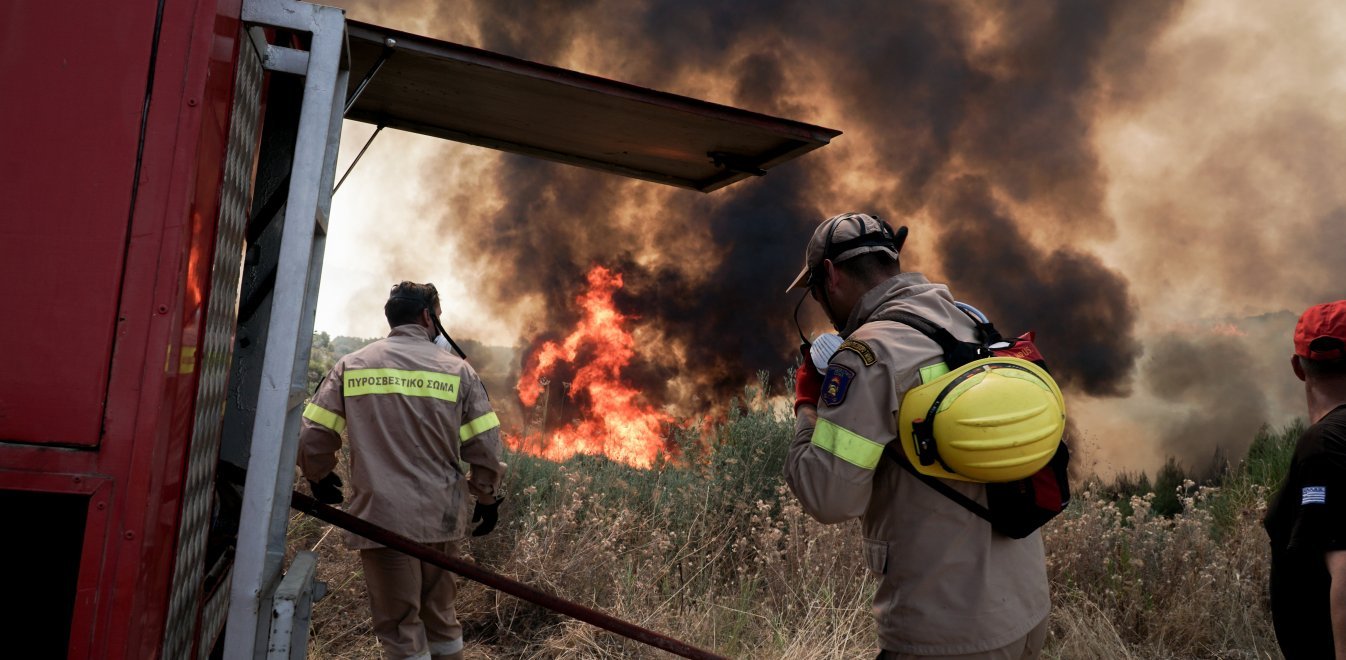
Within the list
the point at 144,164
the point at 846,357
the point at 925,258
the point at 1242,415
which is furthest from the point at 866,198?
→ the point at 144,164

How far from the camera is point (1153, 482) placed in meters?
10.3

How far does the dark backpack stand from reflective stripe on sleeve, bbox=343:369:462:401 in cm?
286

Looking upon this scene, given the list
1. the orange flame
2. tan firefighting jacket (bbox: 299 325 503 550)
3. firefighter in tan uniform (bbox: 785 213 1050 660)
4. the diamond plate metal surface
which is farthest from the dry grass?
the orange flame

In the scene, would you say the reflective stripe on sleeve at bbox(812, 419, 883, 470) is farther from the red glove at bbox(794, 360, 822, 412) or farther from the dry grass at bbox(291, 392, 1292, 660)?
the dry grass at bbox(291, 392, 1292, 660)

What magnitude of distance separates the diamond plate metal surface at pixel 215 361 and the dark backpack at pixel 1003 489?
1.83m

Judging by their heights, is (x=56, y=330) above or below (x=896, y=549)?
above

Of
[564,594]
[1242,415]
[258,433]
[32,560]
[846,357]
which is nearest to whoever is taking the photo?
[32,560]

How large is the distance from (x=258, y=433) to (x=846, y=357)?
1.57m

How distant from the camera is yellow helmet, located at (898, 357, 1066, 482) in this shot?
7.12 ft

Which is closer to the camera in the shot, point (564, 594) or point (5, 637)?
point (5, 637)

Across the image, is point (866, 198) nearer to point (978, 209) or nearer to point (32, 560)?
point (978, 209)

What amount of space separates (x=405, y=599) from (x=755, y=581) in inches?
87.7

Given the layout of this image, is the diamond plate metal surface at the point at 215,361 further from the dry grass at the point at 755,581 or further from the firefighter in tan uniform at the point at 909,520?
the dry grass at the point at 755,581

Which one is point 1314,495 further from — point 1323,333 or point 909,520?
point 909,520
